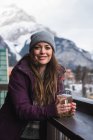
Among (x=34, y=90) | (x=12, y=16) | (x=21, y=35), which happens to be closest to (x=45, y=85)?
(x=34, y=90)

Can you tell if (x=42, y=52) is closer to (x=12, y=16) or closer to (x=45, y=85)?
(x=45, y=85)

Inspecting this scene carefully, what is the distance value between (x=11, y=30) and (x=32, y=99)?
3205cm

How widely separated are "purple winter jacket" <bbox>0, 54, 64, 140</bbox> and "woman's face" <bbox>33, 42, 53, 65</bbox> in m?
0.05

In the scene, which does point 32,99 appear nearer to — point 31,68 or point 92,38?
point 31,68

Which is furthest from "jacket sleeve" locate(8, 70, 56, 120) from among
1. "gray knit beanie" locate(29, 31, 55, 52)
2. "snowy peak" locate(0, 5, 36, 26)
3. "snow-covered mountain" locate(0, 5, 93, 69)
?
"snowy peak" locate(0, 5, 36, 26)

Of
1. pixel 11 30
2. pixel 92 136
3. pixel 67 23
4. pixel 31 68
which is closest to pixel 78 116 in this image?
pixel 31 68

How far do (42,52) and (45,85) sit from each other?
0.37 ft

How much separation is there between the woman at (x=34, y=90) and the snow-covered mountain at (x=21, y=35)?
26.0 meters

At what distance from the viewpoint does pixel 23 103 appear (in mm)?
1285

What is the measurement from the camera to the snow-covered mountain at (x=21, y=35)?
1171 inches

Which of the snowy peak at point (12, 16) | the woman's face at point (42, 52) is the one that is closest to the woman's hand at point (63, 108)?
the woman's face at point (42, 52)

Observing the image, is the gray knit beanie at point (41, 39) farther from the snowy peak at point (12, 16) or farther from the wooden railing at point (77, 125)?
the snowy peak at point (12, 16)

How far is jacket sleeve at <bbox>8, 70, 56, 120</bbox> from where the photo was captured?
126 centimetres

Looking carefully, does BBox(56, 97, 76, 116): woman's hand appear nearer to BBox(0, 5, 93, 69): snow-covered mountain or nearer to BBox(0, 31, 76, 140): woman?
BBox(0, 31, 76, 140): woman
